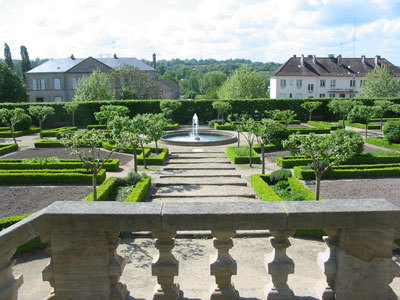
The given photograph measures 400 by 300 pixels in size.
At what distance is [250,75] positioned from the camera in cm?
5538

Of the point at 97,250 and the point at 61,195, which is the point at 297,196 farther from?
the point at 97,250

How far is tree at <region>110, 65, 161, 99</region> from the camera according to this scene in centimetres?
5156

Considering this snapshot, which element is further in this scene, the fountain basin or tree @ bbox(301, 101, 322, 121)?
tree @ bbox(301, 101, 322, 121)

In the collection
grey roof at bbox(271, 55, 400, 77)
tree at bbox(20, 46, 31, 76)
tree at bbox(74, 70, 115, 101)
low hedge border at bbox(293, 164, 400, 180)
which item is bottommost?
low hedge border at bbox(293, 164, 400, 180)

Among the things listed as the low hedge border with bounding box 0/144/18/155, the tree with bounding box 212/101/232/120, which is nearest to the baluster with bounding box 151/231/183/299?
the low hedge border with bounding box 0/144/18/155

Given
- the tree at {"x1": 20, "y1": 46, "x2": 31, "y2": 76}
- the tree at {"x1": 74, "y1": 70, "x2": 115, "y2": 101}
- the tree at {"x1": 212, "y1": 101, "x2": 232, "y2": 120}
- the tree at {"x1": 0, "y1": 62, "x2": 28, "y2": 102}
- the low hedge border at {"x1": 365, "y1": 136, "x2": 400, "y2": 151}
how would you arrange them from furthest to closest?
the tree at {"x1": 20, "y1": 46, "x2": 31, "y2": 76}
the tree at {"x1": 0, "y1": 62, "x2": 28, "y2": 102}
the tree at {"x1": 74, "y1": 70, "x2": 115, "y2": 101}
the tree at {"x1": 212, "y1": 101, "x2": 232, "y2": 120}
the low hedge border at {"x1": 365, "y1": 136, "x2": 400, "y2": 151}

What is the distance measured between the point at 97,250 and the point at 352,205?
7.60ft

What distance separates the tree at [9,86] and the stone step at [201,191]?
143ft

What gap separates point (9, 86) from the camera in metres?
50.5

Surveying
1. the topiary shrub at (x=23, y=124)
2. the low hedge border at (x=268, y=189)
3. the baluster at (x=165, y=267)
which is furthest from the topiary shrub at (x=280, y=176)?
the topiary shrub at (x=23, y=124)

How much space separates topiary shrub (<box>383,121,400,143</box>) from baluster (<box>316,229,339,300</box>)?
2367 cm

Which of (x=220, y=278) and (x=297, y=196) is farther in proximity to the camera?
(x=297, y=196)

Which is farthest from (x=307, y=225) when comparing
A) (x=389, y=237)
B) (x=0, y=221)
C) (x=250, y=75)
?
(x=250, y=75)

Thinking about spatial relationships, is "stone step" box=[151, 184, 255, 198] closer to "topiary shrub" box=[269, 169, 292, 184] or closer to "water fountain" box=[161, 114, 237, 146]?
"topiary shrub" box=[269, 169, 292, 184]
